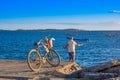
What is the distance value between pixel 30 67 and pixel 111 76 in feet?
15.5

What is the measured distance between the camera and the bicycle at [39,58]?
781 inches

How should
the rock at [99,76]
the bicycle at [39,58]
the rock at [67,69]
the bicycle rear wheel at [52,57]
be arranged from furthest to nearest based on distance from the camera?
the bicycle rear wheel at [52,57], the bicycle at [39,58], the rock at [67,69], the rock at [99,76]

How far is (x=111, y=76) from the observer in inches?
634

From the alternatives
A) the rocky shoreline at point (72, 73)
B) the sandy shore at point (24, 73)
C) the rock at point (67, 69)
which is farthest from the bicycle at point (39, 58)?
the rock at point (67, 69)

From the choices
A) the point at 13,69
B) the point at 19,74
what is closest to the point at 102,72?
the point at 19,74

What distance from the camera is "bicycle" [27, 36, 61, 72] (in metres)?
19.8

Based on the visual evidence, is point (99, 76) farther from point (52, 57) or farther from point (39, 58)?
point (52, 57)

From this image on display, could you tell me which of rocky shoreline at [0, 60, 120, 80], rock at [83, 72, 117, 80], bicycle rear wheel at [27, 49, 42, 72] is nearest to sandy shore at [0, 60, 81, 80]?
rocky shoreline at [0, 60, 120, 80]

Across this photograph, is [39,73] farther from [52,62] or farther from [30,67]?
[52,62]

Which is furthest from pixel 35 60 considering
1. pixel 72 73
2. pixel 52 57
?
pixel 72 73

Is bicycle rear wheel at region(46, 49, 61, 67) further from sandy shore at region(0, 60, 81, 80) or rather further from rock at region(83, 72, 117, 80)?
rock at region(83, 72, 117, 80)

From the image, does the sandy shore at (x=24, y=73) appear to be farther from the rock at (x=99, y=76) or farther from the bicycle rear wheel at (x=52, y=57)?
the rock at (x=99, y=76)

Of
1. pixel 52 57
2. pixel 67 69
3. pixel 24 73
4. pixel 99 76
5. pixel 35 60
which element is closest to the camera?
pixel 99 76

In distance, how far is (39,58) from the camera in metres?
20.5
